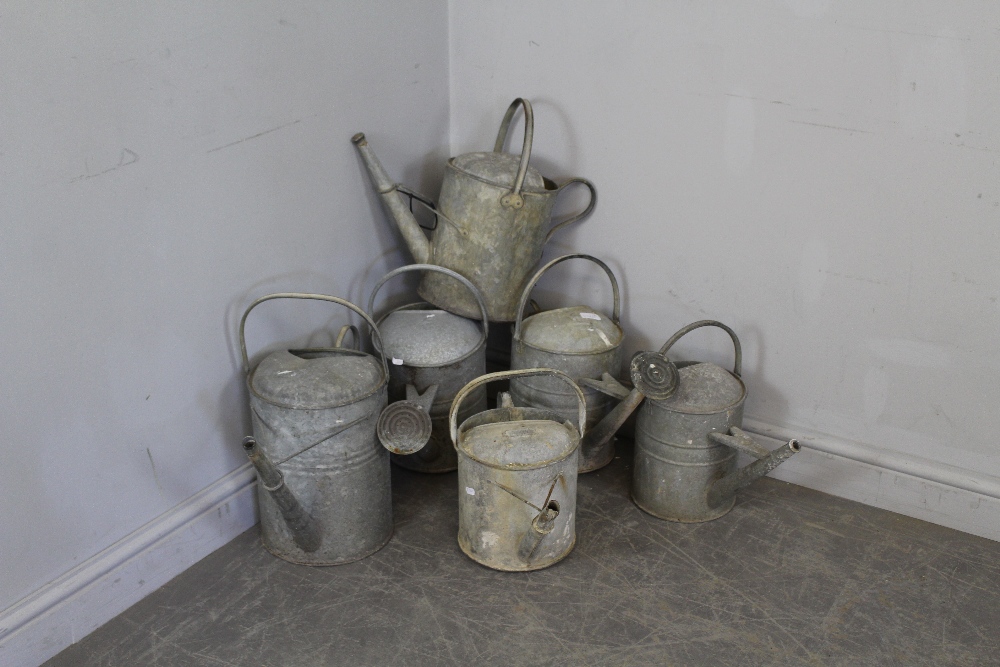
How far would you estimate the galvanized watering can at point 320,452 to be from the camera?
2.34 m

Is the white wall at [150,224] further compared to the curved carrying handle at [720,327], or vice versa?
the curved carrying handle at [720,327]

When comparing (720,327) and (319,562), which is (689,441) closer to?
(720,327)

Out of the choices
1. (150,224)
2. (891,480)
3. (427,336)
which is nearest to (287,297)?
(150,224)

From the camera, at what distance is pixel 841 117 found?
8.14ft

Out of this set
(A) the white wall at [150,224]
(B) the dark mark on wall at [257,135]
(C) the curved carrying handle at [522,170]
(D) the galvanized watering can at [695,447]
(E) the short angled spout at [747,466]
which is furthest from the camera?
(C) the curved carrying handle at [522,170]

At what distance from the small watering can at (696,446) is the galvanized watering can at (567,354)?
19 cm

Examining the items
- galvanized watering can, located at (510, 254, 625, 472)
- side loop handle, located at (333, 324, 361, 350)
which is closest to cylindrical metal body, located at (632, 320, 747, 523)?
galvanized watering can, located at (510, 254, 625, 472)

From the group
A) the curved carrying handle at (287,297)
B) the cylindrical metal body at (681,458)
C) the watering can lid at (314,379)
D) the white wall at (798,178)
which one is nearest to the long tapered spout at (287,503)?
the watering can lid at (314,379)

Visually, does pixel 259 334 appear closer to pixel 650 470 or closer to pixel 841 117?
pixel 650 470

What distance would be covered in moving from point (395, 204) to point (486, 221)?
0.30m

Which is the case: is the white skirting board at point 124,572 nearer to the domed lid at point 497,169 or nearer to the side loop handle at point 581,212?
the domed lid at point 497,169

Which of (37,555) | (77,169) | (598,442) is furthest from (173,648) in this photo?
(598,442)

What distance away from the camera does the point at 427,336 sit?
110 inches

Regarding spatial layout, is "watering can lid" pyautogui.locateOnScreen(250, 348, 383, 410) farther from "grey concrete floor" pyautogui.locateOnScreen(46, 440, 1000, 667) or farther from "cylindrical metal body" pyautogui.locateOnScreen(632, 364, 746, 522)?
"cylindrical metal body" pyautogui.locateOnScreen(632, 364, 746, 522)
